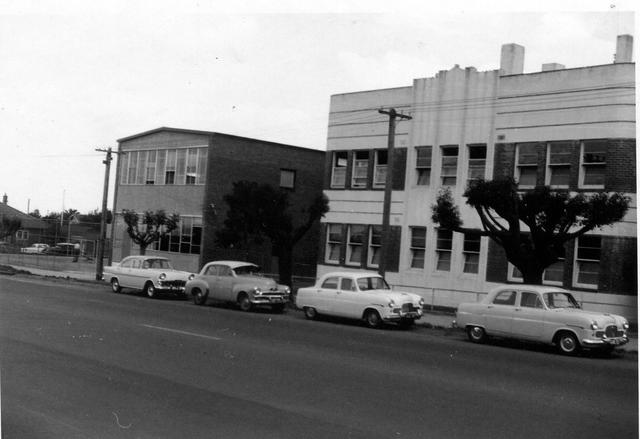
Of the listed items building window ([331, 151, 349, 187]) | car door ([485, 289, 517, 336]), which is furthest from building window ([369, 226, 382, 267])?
car door ([485, 289, 517, 336])

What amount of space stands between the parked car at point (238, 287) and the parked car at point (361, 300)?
185 cm

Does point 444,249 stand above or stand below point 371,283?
above

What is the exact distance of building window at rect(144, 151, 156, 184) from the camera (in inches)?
1607

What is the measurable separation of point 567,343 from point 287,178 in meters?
27.8

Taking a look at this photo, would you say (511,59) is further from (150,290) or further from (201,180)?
(201,180)

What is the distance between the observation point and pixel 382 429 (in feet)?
23.4

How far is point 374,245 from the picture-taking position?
27891 mm

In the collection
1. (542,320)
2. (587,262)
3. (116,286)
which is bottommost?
(116,286)

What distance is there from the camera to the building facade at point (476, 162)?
840 inches

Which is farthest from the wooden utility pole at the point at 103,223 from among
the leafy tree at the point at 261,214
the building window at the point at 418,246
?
the building window at the point at 418,246

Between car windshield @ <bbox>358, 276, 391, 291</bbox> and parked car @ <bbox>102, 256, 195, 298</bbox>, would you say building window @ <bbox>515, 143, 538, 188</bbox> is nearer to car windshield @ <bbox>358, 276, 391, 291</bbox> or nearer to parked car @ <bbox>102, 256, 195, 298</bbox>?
car windshield @ <bbox>358, 276, 391, 291</bbox>

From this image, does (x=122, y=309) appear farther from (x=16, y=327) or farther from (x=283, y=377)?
(x=283, y=377)

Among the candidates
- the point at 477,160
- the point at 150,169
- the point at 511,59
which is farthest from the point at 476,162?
the point at 150,169

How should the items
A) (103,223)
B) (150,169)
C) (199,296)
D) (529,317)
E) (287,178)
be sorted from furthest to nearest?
(150,169) → (287,178) → (103,223) → (199,296) → (529,317)
